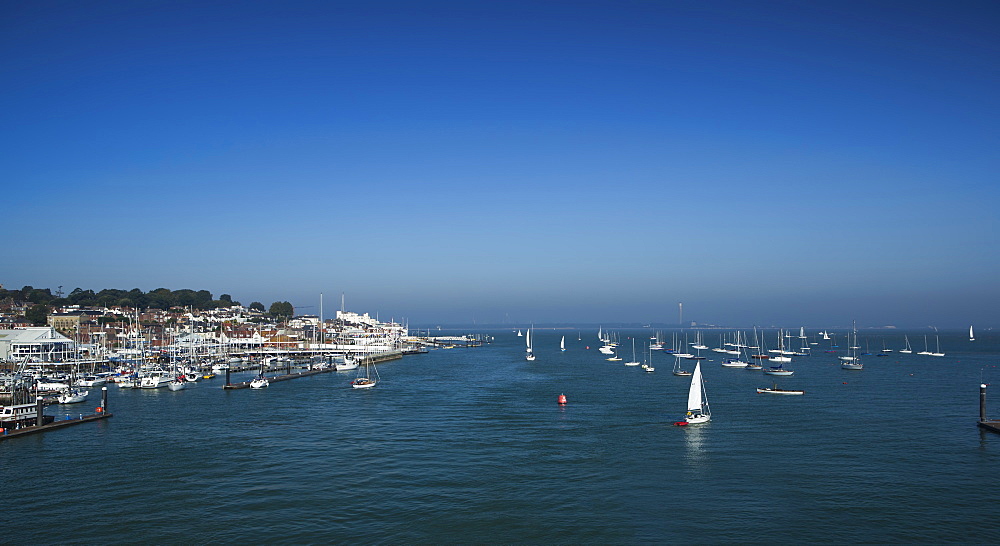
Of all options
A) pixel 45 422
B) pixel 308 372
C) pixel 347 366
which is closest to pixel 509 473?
pixel 45 422

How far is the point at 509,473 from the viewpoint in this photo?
102 ft

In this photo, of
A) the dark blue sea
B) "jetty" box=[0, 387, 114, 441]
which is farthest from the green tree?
"jetty" box=[0, 387, 114, 441]

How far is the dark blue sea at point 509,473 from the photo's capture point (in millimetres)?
23688

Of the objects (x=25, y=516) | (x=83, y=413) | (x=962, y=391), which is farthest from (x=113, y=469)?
(x=962, y=391)

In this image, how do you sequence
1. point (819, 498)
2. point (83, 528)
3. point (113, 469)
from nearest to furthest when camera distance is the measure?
point (83, 528)
point (819, 498)
point (113, 469)

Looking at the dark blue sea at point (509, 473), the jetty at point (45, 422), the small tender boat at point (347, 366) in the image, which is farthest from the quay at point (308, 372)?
the jetty at point (45, 422)

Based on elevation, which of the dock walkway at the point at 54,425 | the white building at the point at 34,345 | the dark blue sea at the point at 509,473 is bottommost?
the dark blue sea at the point at 509,473

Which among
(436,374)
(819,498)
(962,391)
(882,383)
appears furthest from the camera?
(436,374)

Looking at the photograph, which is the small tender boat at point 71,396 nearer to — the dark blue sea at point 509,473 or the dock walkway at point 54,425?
the dark blue sea at point 509,473

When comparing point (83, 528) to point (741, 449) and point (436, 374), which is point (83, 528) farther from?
point (436, 374)

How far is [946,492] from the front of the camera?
91.7 ft

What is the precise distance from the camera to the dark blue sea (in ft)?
77.7

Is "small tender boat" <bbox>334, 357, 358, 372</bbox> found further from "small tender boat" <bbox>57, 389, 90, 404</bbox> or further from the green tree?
the green tree

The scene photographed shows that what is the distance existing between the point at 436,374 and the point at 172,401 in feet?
113
